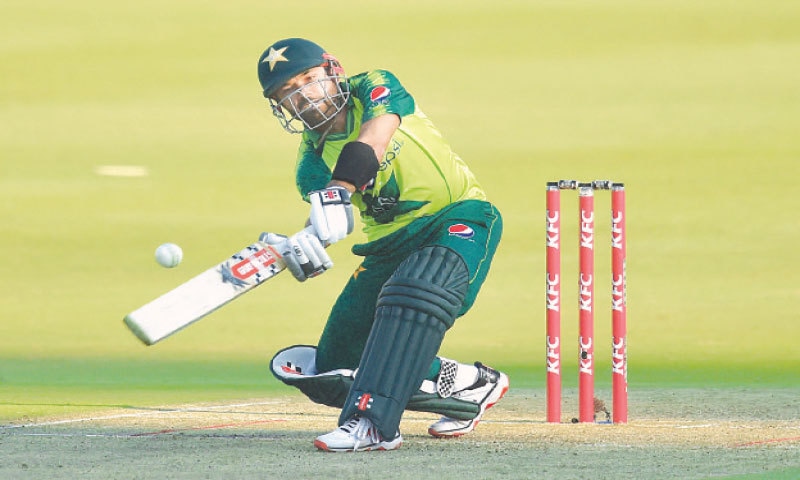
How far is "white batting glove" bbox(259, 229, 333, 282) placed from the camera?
4.03 m

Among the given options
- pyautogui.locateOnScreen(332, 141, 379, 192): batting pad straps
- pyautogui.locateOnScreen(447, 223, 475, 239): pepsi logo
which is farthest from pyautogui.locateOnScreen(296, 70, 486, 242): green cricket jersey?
pyautogui.locateOnScreen(332, 141, 379, 192): batting pad straps

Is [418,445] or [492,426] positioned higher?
[492,426]

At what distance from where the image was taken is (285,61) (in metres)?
4.40

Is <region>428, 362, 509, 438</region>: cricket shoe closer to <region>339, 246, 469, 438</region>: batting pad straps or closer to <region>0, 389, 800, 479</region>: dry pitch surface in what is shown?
<region>0, 389, 800, 479</region>: dry pitch surface

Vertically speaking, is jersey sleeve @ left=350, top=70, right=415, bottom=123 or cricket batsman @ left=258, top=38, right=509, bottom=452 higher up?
jersey sleeve @ left=350, top=70, right=415, bottom=123

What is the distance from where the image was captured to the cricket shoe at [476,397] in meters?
4.84

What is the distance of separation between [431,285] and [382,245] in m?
0.46

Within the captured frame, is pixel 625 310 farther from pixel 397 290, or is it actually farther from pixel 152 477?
pixel 152 477

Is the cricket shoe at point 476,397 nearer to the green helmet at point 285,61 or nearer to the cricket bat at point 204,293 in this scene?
the cricket bat at point 204,293

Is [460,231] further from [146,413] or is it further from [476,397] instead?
[146,413]

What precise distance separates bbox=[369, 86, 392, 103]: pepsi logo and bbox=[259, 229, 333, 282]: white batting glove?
550 millimetres

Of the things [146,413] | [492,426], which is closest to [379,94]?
[492,426]

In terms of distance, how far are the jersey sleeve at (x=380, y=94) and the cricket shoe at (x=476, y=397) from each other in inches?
39.3

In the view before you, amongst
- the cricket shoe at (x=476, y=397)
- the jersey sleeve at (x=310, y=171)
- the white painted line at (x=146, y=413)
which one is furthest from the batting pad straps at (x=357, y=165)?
the white painted line at (x=146, y=413)
